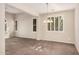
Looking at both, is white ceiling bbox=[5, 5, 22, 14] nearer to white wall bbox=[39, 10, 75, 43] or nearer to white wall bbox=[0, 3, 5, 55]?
white wall bbox=[0, 3, 5, 55]

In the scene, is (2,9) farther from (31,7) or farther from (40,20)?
(40,20)

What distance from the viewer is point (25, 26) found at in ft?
8.26

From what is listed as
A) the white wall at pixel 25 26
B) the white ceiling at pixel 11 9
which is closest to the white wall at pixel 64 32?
the white wall at pixel 25 26

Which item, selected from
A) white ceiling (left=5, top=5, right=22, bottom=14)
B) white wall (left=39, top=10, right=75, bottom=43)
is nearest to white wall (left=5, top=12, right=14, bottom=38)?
white ceiling (left=5, top=5, right=22, bottom=14)

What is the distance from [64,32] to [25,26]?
2.95 ft

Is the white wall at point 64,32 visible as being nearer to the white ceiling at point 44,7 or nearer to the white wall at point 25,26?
the white ceiling at point 44,7

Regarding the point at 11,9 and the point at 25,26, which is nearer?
the point at 11,9

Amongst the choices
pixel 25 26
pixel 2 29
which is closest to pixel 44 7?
pixel 25 26

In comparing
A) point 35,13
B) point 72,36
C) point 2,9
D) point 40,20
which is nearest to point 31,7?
point 35,13

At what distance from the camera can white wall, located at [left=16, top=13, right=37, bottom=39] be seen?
96.7 inches

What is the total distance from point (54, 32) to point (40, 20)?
423 millimetres

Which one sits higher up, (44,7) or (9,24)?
(44,7)

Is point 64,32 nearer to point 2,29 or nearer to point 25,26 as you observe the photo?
point 25,26

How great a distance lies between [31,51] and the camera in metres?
2.37
